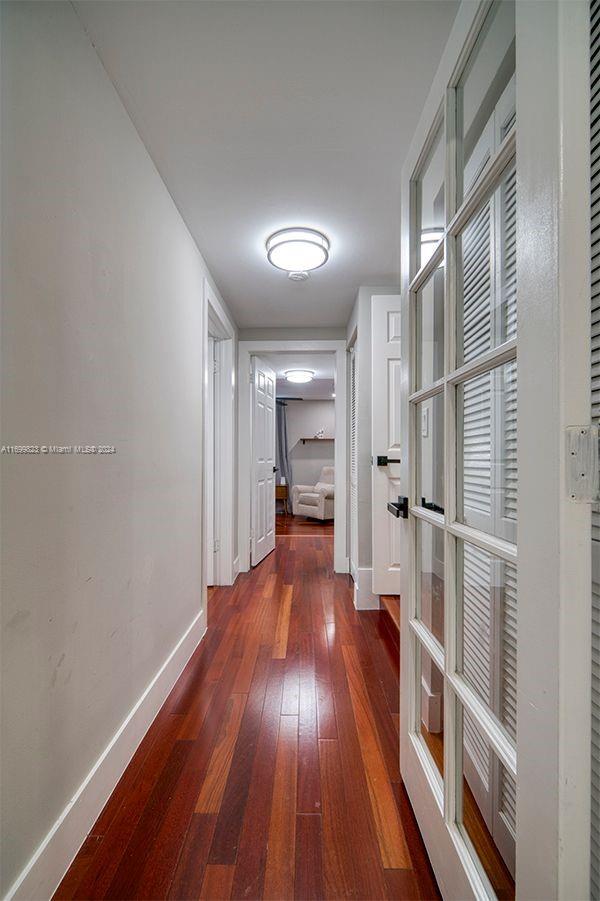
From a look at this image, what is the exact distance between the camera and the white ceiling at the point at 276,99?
111 cm

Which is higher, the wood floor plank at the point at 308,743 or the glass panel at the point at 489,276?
the glass panel at the point at 489,276

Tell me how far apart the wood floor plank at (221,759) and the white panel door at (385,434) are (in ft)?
4.11

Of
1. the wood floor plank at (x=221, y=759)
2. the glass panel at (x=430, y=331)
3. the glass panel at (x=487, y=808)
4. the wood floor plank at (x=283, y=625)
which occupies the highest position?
the glass panel at (x=430, y=331)

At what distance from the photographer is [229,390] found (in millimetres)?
3418

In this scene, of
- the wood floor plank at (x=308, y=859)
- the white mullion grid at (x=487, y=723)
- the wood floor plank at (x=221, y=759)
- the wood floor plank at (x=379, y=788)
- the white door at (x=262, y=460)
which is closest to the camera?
the white mullion grid at (x=487, y=723)

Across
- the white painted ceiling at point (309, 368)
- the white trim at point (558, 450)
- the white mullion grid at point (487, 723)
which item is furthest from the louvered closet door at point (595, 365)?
the white painted ceiling at point (309, 368)

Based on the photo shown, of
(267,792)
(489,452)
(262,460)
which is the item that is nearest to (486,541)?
(489,452)

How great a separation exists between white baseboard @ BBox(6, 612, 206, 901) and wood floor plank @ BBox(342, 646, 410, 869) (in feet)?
2.65

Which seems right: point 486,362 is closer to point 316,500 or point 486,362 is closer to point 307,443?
point 316,500

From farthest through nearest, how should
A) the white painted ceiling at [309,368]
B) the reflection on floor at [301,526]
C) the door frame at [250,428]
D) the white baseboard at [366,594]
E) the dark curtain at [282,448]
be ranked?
the dark curtain at [282,448]
the reflection on floor at [301,526]
the white painted ceiling at [309,368]
the door frame at [250,428]
the white baseboard at [366,594]

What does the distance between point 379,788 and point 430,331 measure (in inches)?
→ 55.9

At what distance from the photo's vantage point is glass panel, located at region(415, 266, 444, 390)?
1.06 metres

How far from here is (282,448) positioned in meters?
8.19

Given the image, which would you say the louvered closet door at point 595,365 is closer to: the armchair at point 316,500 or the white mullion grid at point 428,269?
the white mullion grid at point 428,269
